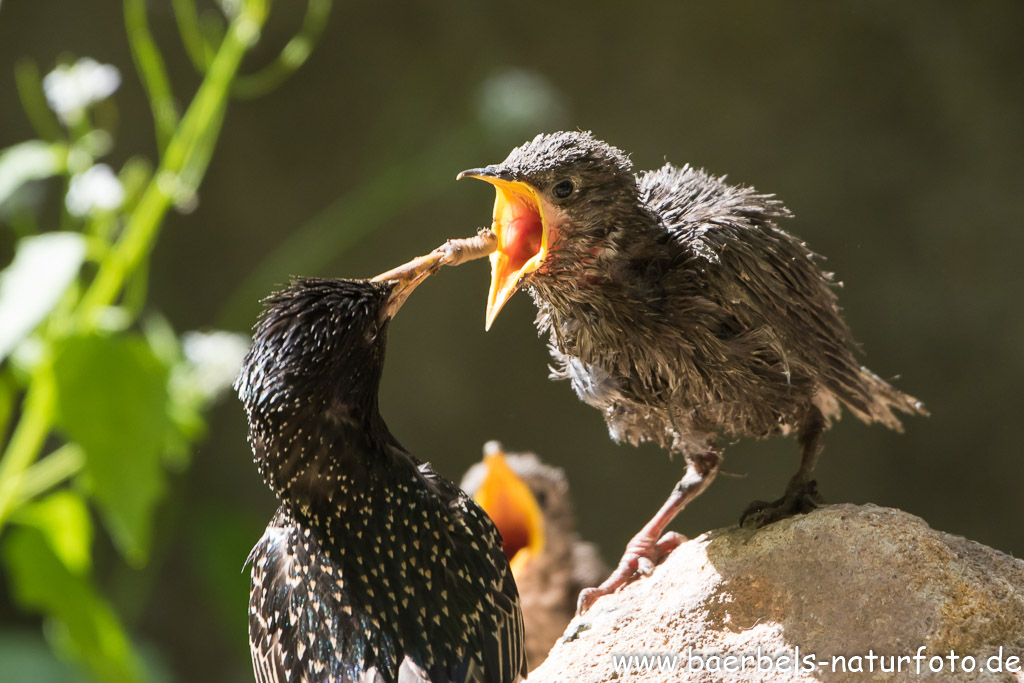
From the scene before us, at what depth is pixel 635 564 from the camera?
1891 millimetres

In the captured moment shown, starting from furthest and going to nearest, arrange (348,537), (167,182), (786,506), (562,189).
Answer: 1. (167,182)
2. (786,506)
3. (348,537)
4. (562,189)

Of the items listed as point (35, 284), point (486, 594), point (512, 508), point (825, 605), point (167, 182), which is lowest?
point (825, 605)

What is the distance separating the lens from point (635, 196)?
5.26ft

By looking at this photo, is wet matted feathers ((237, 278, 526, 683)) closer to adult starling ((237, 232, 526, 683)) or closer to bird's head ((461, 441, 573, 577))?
adult starling ((237, 232, 526, 683))

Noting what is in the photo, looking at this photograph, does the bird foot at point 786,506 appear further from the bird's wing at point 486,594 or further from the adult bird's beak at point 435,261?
the adult bird's beak at point 435,261

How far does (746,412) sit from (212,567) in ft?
8.35

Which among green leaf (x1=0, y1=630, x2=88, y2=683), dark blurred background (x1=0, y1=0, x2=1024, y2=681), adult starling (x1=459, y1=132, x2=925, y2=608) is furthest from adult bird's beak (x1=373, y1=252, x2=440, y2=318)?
green leaf (x1=0, y1=630, x2=88, y2=683)

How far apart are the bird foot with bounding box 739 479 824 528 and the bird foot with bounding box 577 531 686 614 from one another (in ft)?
0.65

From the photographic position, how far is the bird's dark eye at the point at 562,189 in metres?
1.52

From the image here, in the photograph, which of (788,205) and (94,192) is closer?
(94,192)

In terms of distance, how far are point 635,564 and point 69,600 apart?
1.55 meters

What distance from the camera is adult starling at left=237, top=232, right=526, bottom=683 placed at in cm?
156

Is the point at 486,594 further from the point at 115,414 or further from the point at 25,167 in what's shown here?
the point at 25,167

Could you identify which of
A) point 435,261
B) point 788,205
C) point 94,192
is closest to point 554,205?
point 435,261
